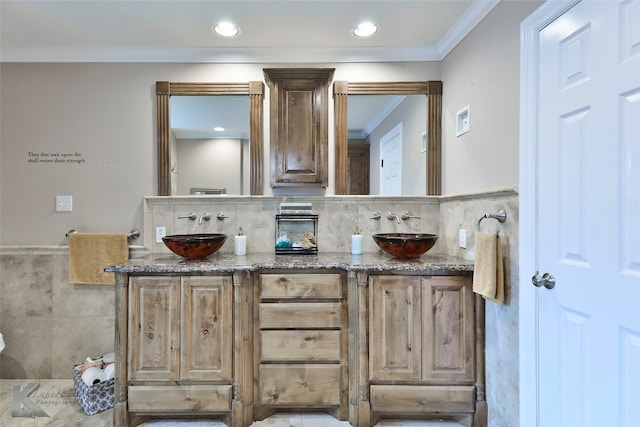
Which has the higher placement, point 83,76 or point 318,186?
point 83,76

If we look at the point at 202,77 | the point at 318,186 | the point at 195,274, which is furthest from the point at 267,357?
the point at 202,77

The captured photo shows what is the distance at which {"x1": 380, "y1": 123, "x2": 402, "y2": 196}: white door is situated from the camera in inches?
96.4

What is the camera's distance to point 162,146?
2.46 metres

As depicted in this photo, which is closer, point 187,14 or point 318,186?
point 187,14

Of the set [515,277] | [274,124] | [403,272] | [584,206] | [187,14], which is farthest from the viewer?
[274,124]

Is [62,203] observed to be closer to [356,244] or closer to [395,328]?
[356,244]

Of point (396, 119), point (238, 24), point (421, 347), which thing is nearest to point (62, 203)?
point (238, 24)

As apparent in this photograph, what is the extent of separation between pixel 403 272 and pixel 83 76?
2734 millimetres

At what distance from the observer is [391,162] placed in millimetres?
2459

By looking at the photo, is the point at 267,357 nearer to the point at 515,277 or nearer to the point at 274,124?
the point at 515,277

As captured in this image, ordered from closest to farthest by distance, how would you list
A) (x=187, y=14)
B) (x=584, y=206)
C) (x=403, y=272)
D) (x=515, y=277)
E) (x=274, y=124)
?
(x=584, y=206), (x=515, y=277), (x=403, y=272), (x=187, y=14), (x=274, y=124)

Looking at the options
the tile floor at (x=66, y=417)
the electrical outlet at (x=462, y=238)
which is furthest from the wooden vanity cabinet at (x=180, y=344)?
the electrical outlet at (x=462, y=238)

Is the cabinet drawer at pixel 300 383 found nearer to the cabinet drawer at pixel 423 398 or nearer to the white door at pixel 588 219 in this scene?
the cabinet drawer at pixel 423 398

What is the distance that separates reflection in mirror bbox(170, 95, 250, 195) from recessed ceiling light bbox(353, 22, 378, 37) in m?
0.93
